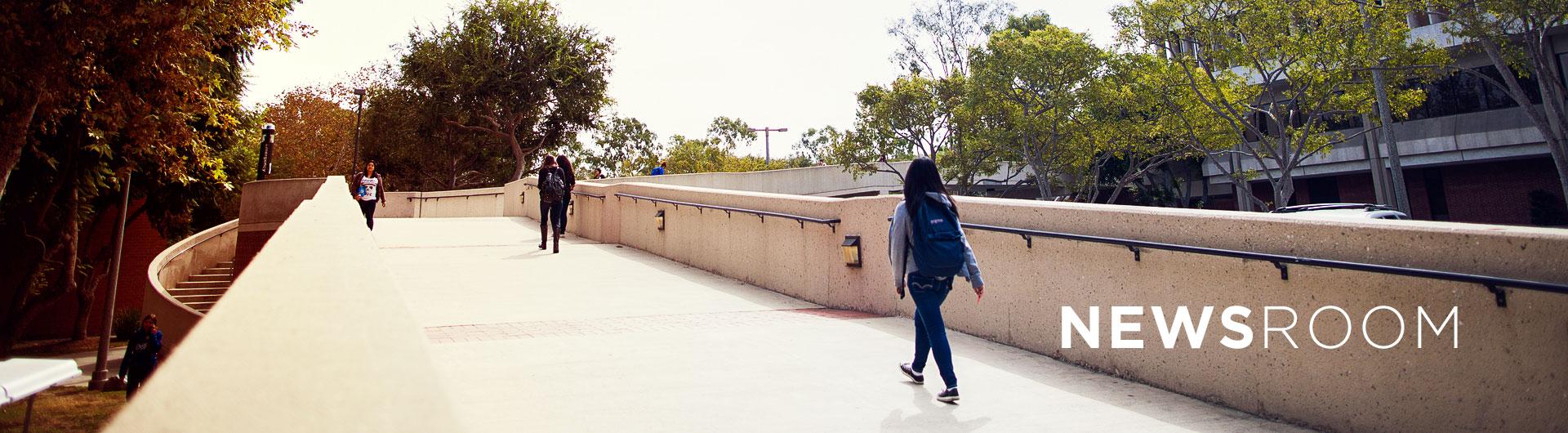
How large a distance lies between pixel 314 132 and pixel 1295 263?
50113 millimetres

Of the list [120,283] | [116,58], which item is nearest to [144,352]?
[116,58]

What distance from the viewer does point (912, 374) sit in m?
5.44

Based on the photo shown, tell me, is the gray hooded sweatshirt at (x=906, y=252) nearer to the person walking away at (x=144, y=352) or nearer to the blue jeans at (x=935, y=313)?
the blue jeans at (x=935, y=313)

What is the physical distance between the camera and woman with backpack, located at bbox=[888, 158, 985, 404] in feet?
16.5

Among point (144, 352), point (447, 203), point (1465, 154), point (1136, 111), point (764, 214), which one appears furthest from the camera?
point (447, 203)

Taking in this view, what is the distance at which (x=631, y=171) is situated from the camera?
2525 inches

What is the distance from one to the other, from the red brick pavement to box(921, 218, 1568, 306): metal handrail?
225 centimetres

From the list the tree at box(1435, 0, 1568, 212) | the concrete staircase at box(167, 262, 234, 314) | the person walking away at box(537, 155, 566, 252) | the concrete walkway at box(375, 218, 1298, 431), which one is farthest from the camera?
the concrete staircase at box(167, 262, 234, 314)

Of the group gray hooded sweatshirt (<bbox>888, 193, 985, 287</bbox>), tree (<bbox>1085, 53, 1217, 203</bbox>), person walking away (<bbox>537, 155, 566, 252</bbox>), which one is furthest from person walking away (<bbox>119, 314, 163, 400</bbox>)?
tree (<bbox>1085, 53, 1217, 203</bbox>)

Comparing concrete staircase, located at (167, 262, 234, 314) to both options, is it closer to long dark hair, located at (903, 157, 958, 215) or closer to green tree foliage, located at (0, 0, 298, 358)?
green tree foliage, located at (0, 0, 298, 358)

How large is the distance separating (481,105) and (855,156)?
17.0 meters

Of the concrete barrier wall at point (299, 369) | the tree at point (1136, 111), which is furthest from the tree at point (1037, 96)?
the concrete barrier wall at point (299, 369)

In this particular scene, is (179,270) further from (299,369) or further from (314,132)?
(314,132)

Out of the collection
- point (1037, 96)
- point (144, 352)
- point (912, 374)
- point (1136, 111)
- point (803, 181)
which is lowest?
point (144, 352)
